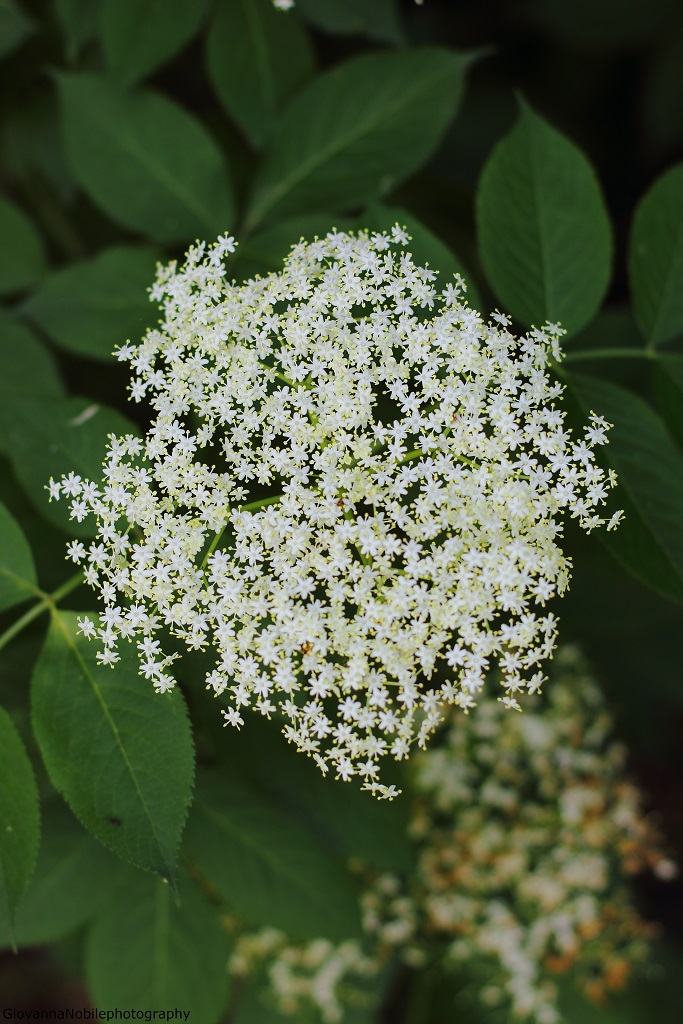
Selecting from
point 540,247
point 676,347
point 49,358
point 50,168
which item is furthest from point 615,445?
point 50,168

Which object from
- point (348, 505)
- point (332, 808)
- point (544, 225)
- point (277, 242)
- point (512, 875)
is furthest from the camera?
point (512, 875)

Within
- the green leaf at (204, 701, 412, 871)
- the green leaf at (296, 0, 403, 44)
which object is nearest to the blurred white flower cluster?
the green leaf at (204, 701, 412, 871)

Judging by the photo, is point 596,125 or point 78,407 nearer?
point 78,407

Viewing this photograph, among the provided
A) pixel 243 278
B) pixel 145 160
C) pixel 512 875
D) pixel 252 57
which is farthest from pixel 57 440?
pixel 512 875

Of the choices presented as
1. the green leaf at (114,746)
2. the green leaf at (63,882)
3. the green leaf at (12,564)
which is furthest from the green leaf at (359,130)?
the green leaf at (63,882)

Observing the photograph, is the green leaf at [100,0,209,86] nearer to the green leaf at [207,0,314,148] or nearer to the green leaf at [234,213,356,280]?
the green leaf at [207,0,314,148]

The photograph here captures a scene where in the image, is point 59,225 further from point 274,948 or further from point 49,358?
point 274,948

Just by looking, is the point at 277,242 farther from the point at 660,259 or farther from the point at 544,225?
the point at 660,259

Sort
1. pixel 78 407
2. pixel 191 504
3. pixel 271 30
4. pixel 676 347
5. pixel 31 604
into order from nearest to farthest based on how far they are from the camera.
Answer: pixel 191 504 → pixel 78 407 → pixel 31 604 → pixel 271 30 → pixel 676 347
